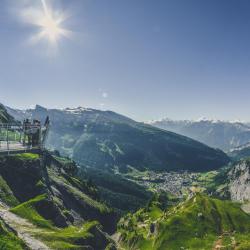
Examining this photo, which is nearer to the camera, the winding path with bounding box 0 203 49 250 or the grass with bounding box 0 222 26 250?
the grass with bounding box 0 222 26 250

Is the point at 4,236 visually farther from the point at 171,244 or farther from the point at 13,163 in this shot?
the point at 171,244

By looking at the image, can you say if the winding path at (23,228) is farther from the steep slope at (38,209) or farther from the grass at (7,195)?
the grass at (7,195)

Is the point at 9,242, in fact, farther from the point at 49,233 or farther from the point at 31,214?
the point at 31,214

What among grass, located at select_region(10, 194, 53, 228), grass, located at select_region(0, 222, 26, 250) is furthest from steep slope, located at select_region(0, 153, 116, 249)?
grass, located at select_region(0, 222, 26, 250)

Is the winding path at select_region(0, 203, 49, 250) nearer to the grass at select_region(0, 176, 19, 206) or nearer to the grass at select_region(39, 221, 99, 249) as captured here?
the grass at select_region(39, 221, 99, 249)

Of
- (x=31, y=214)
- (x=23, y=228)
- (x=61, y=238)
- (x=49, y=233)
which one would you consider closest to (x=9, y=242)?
(x=23, y=228)

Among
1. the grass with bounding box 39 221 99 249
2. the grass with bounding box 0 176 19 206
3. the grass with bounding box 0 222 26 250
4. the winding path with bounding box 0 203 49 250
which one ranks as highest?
the grass with bounding box 0 176 19 206

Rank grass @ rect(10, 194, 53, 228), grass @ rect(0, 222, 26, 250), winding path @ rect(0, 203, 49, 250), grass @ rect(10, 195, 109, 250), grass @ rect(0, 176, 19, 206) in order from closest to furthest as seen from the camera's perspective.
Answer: grass @ rect(0, 222, 26, 250) < winding path @ rect(0, 203, 49, 250) < grass @ rect(10, 195, 109, 250) < grass @ rect(10, 194, 53, 228) < grass @ rect(0, 176, 19, 206)

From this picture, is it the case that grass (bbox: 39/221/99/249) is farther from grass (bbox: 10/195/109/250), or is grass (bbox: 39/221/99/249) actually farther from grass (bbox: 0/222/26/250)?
grass (bbox: 0/222/26/250)

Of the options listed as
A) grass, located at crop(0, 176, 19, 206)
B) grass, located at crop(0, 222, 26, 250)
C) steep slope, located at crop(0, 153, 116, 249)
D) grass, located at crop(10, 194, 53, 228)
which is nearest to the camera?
grass, located at crop(0, 222, 26, 250)

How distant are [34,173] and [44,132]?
64.1 feet

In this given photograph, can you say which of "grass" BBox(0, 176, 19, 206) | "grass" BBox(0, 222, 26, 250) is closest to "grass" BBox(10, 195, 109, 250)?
"grass" BBox(0, 176, 19, 206)

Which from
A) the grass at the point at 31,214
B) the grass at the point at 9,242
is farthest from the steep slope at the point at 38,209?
the grass at the point at 9,242

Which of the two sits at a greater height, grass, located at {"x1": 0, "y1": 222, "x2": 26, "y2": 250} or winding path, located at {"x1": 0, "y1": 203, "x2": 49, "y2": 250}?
grass, located at {"x1": 0, "y1": 222, "x2": 26, "y2": 250}
